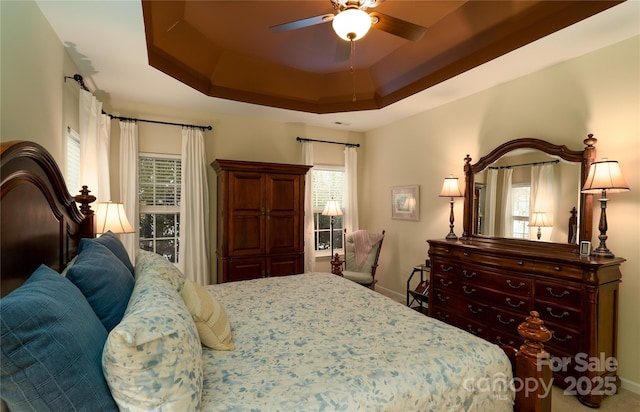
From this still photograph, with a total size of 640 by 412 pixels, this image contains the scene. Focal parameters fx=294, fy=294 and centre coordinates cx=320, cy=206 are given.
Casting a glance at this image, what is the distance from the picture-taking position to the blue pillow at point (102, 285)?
1.19 metres

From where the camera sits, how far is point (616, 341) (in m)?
2.35

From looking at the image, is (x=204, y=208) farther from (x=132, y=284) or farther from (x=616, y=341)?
(x=616, y=341)

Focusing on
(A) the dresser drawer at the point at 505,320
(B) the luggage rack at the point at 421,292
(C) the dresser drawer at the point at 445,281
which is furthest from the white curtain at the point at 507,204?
(B) the luggage rack at the point at 421,292

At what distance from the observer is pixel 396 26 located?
2.00 metres

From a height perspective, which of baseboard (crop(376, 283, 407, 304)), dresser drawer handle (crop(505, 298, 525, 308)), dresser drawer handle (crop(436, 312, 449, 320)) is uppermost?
dresser drawer handle (crop(505, 298, 525, 308))

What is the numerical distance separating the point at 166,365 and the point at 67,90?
2747 mm

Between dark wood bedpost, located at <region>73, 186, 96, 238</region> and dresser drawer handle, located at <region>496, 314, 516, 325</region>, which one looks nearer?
dark wood bedpost, located at <region>73, 186, 96, 238</region>

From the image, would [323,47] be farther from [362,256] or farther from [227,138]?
[362,256]

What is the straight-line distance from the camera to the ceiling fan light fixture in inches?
68.7

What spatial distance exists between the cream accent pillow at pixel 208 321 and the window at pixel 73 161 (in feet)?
6.07

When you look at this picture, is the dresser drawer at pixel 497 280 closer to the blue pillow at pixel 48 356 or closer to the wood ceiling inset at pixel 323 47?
the wood ceiling inset at pixel 323 47

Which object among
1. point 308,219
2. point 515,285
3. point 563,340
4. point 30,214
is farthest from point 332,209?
point 30,214

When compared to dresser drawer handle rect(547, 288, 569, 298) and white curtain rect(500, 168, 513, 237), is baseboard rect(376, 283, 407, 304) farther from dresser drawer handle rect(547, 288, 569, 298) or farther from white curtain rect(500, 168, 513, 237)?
dresser drawer handle rect(547, 288, 569, 298)

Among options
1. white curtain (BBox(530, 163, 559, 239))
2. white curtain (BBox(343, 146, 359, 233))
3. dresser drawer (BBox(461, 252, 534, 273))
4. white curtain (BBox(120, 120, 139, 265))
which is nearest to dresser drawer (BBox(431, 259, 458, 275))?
dresser drawer (BBox(461, 252, 534, 273))
